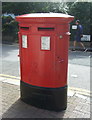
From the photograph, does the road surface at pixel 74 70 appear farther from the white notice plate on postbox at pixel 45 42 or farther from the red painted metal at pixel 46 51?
the white notice plate on postbox at pixel 45 42

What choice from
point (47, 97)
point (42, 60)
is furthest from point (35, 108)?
point (42, 60)

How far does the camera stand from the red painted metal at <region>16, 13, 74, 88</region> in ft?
10.2

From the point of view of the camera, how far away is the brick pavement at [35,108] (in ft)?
10.9

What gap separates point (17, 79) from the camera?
205 inches

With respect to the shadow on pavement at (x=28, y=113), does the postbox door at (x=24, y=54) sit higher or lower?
higher

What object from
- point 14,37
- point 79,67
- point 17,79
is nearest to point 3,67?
point 17,79

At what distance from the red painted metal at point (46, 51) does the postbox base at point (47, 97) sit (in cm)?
9

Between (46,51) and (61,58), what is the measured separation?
0.30 metres

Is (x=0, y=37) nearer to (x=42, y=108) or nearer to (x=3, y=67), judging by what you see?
(x=3, y=67)

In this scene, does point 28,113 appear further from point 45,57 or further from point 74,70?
point 74,70

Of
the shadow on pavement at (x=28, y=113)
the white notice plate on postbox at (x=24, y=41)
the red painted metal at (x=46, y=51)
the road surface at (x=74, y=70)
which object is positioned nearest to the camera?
the red painted metal at (x=46, y=51)

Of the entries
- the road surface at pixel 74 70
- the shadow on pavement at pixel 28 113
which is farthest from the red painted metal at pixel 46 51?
the road surface at pixel 74 70

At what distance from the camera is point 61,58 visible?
3.28 meters

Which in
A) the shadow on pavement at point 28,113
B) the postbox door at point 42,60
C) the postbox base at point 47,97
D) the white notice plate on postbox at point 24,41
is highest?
the white notice plate on postbox at point 24,41
